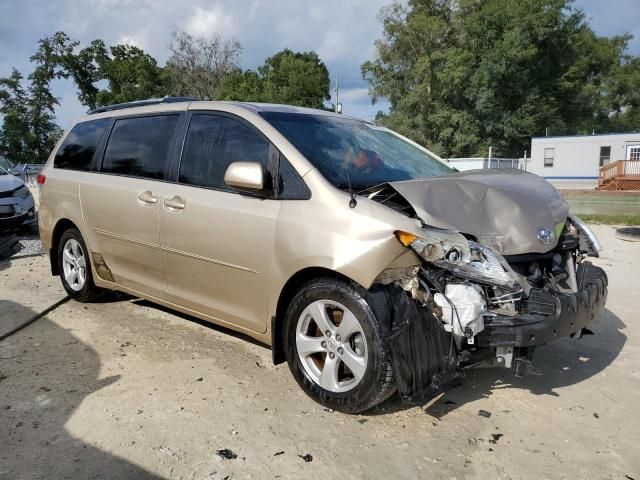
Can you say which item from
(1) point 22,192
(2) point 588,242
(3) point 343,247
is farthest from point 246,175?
(1) point 22,192

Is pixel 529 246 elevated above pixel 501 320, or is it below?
above

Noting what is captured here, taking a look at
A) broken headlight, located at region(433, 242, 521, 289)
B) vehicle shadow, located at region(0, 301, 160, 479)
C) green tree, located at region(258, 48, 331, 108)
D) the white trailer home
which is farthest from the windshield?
green tree, located at region(258, 48, 331, 108)

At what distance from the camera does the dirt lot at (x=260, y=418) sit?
2.67 m

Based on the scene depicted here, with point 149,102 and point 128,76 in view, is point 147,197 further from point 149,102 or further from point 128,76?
point 128,76

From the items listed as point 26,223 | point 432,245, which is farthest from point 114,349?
point 26,223

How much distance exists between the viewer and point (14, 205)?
8.81 meters

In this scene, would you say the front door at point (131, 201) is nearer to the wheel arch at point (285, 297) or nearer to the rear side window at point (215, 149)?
the rear side window at point (215, 149)

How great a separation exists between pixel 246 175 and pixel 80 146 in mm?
Result: 2707

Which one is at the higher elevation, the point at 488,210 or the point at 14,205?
the point at 488,210

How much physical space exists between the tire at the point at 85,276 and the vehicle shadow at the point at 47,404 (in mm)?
499

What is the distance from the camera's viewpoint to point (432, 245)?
289 centimetres

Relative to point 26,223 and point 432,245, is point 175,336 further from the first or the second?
point 26,223

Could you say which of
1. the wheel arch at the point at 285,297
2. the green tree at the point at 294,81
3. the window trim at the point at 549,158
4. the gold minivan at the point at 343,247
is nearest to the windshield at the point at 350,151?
the gold minivan at the point at 343,247

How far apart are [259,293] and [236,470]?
1.15m
